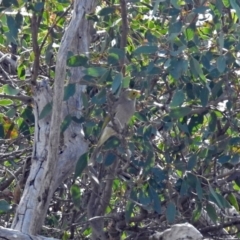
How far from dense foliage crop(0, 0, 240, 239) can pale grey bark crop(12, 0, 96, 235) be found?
7cm

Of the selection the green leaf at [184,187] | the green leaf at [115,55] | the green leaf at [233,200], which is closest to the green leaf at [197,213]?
the green leaf at [184,187]

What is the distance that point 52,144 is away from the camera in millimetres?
2654

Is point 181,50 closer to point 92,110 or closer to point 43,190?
point 92,110

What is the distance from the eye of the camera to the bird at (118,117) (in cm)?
305

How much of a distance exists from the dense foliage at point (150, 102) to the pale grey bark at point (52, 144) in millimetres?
74

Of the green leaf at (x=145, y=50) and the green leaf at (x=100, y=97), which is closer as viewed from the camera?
the green leaf at (x=145, y=50)

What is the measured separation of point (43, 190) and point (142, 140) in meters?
0.48

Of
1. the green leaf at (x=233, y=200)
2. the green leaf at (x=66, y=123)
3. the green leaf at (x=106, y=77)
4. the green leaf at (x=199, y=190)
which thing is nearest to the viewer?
the green leaf at (x=106, y=77)

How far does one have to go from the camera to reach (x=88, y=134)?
9.89 ft

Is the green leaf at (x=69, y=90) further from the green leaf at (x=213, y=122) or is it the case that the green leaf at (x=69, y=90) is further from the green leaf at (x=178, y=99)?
the green leaf at (x=213, y=122)

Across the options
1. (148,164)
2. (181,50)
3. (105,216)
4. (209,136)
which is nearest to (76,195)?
(105,216)

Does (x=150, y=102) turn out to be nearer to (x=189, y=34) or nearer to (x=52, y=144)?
(x=189, y=34)

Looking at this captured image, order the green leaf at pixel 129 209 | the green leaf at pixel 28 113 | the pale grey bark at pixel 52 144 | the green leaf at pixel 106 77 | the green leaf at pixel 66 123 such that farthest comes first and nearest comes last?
the green leaf at pixel 28 113 < the green leaf at pixel 129 209 < the green leaf at pixel 66 123 < the green leaf at pixel 106 77 < the pale grey bark at pixel 52 144

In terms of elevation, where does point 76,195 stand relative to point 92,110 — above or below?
below
